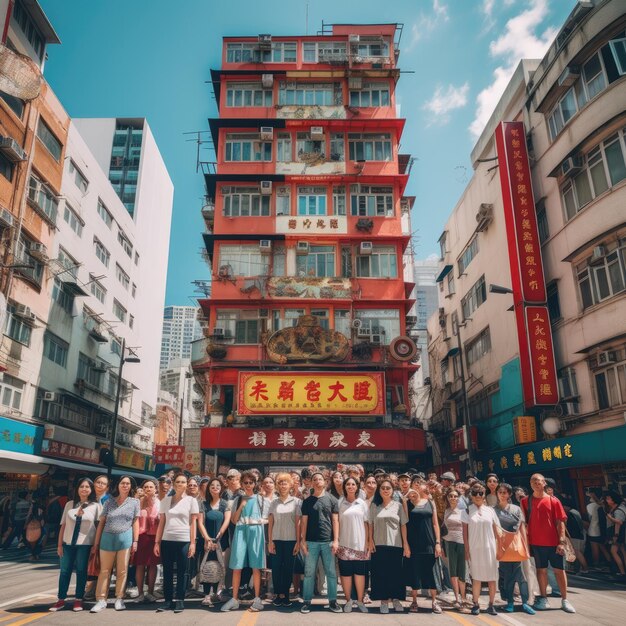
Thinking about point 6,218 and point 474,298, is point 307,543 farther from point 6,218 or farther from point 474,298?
point 474,298

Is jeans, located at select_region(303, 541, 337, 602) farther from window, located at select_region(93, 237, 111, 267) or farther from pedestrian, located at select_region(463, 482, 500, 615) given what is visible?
window, located at select_region(93, 237, 111, 267)

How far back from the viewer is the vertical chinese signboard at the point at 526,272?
18.0m

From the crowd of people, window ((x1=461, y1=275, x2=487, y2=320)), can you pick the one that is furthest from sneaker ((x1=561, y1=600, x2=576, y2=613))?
window ((x1=461, y1=275, x2=487, y2=320))

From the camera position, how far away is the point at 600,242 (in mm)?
16406

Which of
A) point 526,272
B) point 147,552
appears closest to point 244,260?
point 526,272

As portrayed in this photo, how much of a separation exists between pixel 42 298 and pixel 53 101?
30.3 feet

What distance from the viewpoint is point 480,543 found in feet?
25.4

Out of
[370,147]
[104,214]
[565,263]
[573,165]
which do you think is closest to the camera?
[573,165]

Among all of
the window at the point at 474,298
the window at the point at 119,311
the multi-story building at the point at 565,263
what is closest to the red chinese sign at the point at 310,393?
the multi-story building at the point at 565,263

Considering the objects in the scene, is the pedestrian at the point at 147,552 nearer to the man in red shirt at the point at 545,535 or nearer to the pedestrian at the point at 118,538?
the pedestrian at the point at 118,538

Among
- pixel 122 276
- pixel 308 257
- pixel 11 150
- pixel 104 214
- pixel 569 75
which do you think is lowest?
pixel 308 257

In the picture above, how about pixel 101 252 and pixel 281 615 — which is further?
pixel 101 252

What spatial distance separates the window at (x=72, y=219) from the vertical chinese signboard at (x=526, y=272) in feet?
68.0

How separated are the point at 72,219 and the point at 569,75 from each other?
23.6m
